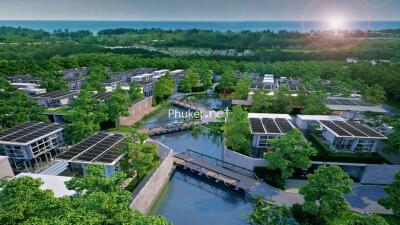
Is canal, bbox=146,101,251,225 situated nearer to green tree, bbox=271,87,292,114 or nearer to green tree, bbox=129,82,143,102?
green tree, bbox=271,87,292,114

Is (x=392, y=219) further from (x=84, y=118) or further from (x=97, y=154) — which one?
(x=84, y=118)

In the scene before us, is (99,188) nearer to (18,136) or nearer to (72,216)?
(72,216)

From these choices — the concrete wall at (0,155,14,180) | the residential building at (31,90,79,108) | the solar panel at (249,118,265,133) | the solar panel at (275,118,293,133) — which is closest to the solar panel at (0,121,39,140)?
the concrete wall at (0,155,14,180)

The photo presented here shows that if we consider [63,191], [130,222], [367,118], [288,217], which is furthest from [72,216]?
[367,118]

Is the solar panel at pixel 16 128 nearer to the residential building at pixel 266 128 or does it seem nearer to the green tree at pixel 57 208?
the green tree at pixel 57 208

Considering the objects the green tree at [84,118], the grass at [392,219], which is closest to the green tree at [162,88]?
the green tree at [84,118]
